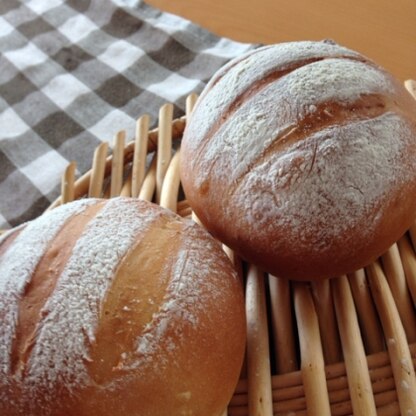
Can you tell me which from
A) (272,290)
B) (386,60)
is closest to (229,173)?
(272,290)

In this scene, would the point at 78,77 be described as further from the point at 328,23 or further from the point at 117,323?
the point at 117,323

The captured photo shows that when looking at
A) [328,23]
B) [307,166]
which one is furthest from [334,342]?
[328,23]

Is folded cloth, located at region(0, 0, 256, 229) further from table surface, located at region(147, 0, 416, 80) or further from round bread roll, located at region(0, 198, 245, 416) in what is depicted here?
round bread roll, located at region(0, 198, 245, 416)

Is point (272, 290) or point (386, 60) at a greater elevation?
point (386, 60)

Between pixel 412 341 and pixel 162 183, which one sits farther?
pixel 162 183

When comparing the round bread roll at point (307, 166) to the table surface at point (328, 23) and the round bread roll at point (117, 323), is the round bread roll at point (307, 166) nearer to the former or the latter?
the round bread roll at point (117, 323)

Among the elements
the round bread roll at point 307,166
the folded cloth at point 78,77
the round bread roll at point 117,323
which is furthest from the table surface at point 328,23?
the round bread roll at point 117,323

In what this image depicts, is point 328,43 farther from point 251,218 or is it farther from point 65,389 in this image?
point 65,389
